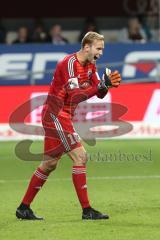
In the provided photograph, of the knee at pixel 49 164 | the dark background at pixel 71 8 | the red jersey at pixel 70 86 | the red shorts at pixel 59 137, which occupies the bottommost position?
the knee at pixel 49 164

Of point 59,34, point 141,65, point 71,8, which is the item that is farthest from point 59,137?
point 71,8

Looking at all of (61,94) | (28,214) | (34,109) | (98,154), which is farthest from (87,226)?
(34,109)

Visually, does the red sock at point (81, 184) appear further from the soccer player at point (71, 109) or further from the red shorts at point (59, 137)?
the red shorts at point (59, 137)

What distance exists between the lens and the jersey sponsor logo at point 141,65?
66.5 ft

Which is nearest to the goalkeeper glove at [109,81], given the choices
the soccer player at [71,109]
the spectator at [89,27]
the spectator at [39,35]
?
the soccer player at [71,109]

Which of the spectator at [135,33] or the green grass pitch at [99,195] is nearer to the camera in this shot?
the green grass pitch at [99,195]

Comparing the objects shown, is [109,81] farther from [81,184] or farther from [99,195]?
[99,195]

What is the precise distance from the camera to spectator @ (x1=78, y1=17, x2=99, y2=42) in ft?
73.0

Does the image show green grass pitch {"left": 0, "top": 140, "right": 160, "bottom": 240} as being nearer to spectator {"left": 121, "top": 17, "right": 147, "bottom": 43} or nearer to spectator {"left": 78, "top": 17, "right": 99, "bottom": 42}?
spectator {"left": 121, "top": 17, "right": 147, "bottom": 43}

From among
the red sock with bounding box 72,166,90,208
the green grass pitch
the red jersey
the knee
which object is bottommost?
the green grass pitch

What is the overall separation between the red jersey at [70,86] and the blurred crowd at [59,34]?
12.0 meters

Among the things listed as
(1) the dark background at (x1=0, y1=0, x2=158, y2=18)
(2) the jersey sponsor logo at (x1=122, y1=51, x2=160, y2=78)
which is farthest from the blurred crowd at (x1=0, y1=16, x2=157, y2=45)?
(2) the jersey sponsor logo at (x1=122, y1=51, x2=160, y2=78)

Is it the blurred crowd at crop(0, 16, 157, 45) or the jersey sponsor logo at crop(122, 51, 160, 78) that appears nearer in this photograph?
the jersey sponsor logo at crop(122, 51, 160, 78)

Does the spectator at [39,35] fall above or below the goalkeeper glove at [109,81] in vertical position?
above
